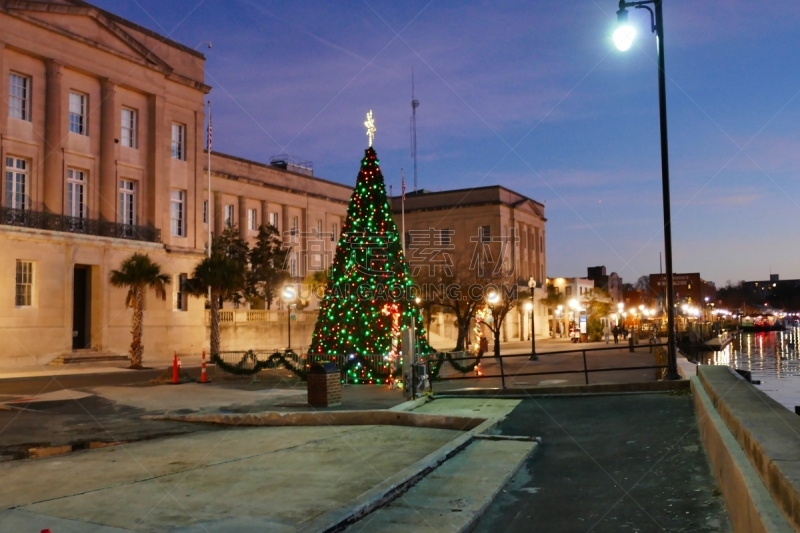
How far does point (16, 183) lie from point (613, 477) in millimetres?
33958

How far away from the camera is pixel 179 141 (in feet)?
149

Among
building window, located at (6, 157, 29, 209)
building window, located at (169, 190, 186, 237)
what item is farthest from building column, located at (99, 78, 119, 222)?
building window, located at (169, 190, 186, 237)

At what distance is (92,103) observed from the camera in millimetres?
39250

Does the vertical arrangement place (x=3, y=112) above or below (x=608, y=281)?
above

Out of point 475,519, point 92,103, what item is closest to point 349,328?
point 475,519

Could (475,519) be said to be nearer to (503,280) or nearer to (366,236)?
(366,236)

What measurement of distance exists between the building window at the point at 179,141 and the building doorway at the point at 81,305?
9635mm

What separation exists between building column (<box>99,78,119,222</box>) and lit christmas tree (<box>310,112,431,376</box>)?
2033 cm

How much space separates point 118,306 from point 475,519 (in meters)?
35.5

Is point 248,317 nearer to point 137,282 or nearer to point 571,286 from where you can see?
point 137,282

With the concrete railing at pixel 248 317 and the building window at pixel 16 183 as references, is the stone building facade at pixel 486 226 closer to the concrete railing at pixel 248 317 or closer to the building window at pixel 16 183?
the concrete railing at pixel 248 317

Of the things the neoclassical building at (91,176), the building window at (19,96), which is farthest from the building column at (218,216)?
the building window at (19,96)

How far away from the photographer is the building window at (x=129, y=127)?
4150 centimetres

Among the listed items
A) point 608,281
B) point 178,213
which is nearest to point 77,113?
point 178,213
